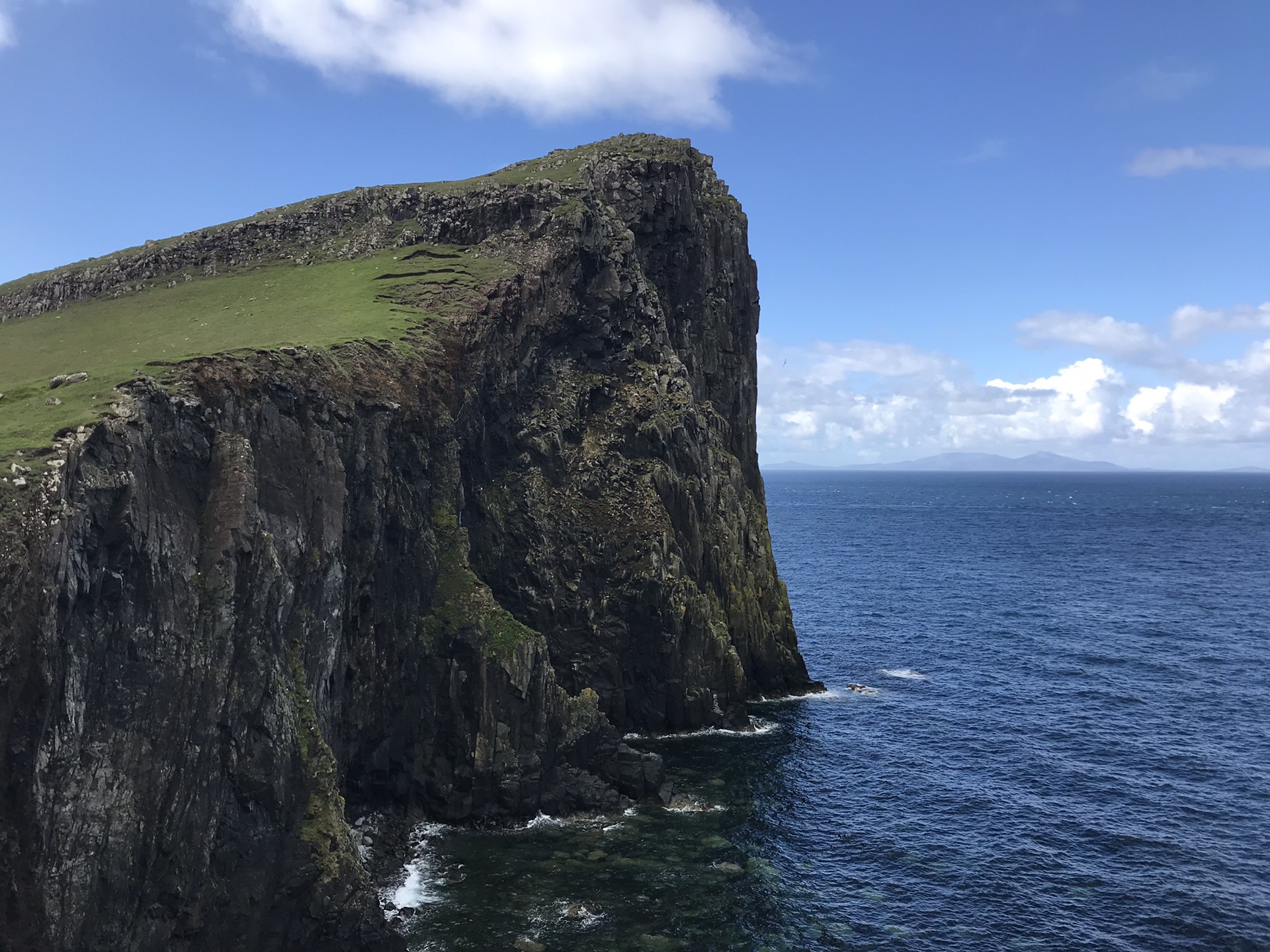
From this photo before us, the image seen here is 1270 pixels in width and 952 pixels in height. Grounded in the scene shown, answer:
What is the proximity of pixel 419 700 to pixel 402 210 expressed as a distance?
46.4 m

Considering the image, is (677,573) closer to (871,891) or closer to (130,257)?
(871,891)

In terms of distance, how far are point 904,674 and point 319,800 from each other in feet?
197

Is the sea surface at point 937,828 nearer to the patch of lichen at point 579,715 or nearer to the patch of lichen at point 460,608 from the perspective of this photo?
the patch of lichen at point 579,715

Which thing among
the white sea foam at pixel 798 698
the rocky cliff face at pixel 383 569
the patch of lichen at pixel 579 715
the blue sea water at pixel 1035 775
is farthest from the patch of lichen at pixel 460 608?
the white sea foam at pixel 798 698

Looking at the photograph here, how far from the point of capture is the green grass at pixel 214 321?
34875mm

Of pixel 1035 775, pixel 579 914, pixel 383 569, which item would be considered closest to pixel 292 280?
pixel 383 569

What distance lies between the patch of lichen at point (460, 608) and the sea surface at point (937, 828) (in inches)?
417

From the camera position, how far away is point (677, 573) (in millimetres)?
68750

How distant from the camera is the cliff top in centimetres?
5244

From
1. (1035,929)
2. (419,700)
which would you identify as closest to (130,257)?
(419,700)

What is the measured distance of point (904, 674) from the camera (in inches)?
3314

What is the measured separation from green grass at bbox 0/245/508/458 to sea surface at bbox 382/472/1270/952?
2617cm

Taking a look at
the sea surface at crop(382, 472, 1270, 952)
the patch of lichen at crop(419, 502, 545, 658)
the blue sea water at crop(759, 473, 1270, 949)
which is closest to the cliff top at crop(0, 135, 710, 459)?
the patch of lichen at crop(419, 502, 545, 658)

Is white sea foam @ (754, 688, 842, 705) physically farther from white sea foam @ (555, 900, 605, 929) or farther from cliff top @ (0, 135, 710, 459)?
cliff top @ (0, 135, 710, 459)
